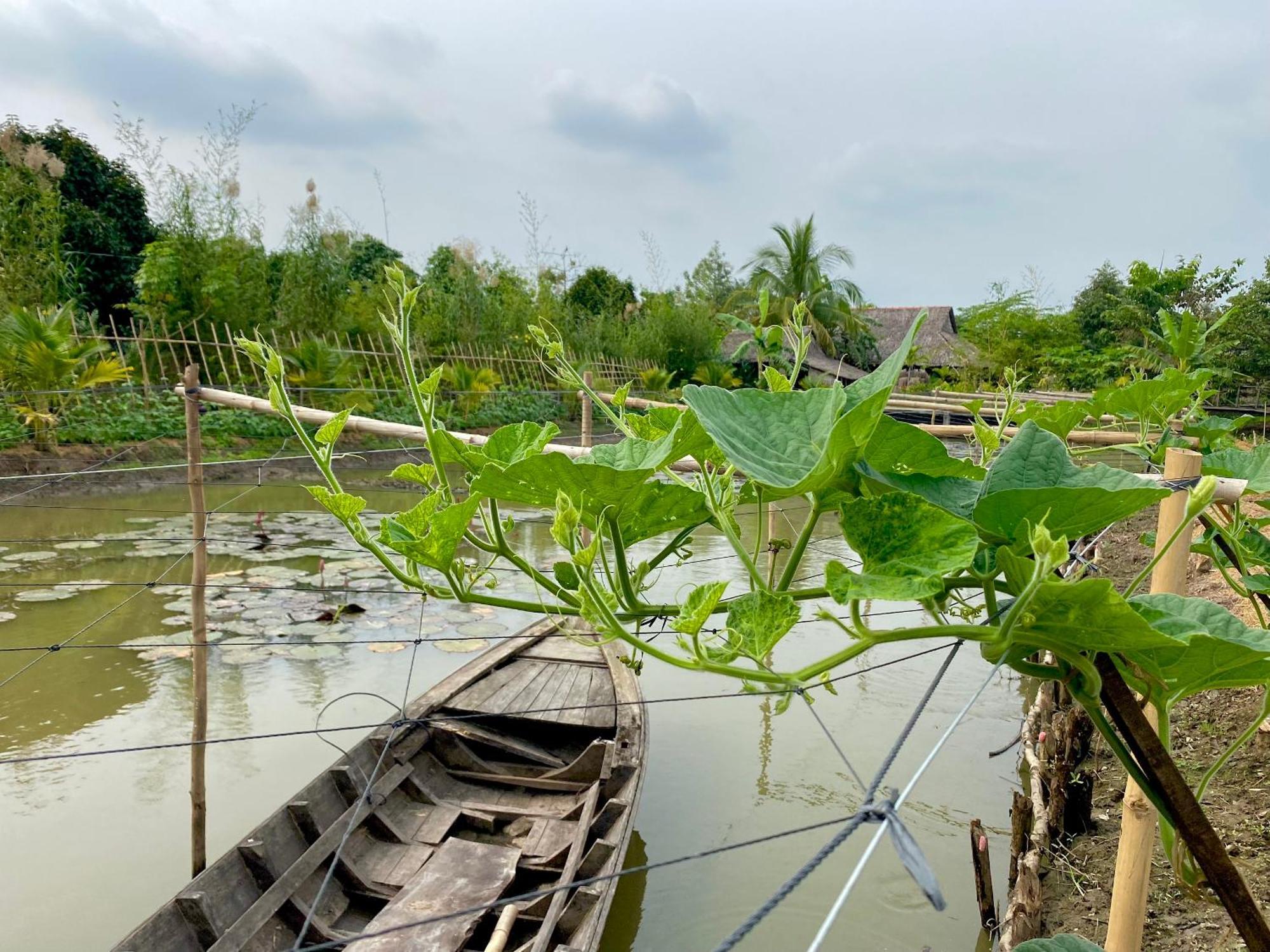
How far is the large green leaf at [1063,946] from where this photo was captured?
0.48 meters

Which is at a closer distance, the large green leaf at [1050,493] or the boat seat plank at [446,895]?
the large green leaf at [1050,493]

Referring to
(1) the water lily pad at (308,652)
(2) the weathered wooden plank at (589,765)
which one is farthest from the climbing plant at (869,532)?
(1) the water lily pad at (308,652)

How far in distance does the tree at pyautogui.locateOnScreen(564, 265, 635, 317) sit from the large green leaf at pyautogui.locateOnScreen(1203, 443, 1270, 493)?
19647mm

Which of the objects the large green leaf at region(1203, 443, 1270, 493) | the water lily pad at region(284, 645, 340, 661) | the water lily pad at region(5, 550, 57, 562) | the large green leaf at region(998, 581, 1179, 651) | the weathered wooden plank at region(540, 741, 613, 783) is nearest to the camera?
the large green leaf at region(998, 581, 1179, 651)

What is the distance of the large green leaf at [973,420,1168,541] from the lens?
0.34 meters

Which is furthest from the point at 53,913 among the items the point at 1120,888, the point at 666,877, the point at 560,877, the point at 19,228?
→ the point at 19,228

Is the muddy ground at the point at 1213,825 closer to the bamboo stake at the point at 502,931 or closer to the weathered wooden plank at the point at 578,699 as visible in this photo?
the bamboo stake at the point at 502,931

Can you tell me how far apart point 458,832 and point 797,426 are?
2.92 meters

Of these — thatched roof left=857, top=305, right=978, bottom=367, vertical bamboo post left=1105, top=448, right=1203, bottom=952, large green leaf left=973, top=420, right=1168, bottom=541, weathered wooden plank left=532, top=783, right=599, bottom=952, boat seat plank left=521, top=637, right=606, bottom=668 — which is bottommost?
weathered wooden plank left=532, top=783, right=599, bottom=952

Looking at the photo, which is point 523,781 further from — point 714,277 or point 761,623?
point 714,277

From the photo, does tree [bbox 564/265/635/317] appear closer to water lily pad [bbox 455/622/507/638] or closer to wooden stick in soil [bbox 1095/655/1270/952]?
water lily pad [bbox 455/622/507/638]

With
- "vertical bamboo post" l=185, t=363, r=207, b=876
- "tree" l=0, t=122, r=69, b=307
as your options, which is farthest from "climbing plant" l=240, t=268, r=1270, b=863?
"tree" l=0, t=122, r=69, b=307

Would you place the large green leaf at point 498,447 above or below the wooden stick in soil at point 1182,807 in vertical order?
above

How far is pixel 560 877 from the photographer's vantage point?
2504 millimetres
